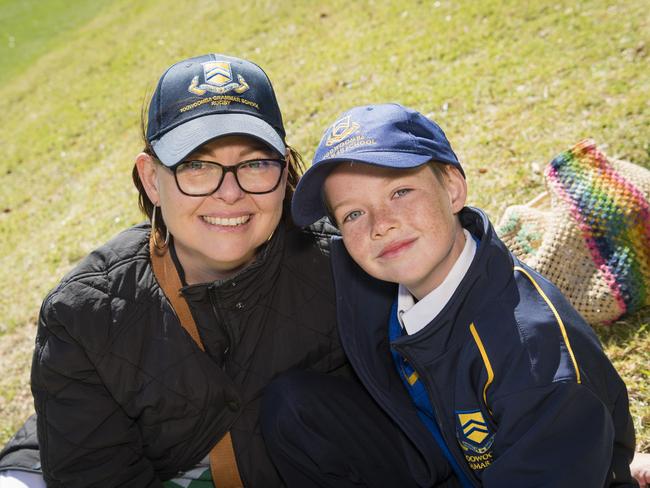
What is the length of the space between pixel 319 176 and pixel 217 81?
1.45ft

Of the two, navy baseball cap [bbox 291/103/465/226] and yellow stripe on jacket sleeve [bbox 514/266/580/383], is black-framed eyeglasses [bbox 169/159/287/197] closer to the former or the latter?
navy baseball cap [bbox 291/103/465/226]

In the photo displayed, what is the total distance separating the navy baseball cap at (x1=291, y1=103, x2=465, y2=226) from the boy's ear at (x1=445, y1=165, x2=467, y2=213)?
1.6 inches

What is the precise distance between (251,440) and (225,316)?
0.43m

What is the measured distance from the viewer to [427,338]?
1.91 metres

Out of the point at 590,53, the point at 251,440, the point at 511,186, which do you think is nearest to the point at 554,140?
the point at 511,186

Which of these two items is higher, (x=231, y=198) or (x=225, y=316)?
(x=231, y=198)

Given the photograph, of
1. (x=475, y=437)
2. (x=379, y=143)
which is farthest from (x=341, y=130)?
(x=475, y=437)

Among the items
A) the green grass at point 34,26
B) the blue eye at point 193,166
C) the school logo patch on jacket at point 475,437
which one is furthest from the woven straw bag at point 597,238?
the green grass at point 34,26

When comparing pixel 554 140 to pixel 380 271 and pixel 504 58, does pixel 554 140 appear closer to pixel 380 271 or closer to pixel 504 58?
pixel 504 58

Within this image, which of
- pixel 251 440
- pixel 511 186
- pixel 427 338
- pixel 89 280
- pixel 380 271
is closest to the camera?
pixel 427 338

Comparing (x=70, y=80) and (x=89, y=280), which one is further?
(x=70, y=80)

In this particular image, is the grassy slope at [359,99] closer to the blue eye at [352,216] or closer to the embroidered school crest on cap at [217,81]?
the blue eye at [352,216]

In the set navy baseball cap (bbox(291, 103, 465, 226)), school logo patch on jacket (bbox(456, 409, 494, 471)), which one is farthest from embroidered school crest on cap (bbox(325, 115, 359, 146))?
school logo patch on jacket (bbox(456, 409, 494, 471))

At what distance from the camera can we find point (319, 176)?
2.08m
